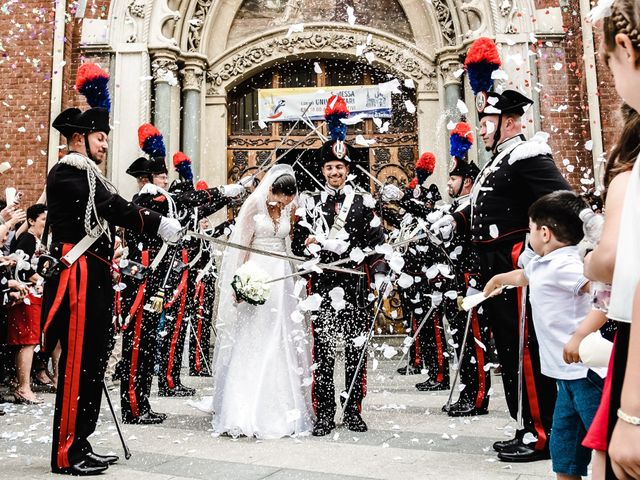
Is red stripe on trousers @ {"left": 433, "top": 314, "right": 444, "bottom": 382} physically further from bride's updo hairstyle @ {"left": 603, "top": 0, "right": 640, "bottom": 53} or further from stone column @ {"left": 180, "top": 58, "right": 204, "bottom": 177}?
bride's updo hairstyle @ {"left": 603, "top": 0, "right": 640, "bottom": 53}

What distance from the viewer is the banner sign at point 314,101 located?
417 inches

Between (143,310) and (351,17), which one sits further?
(351,17)

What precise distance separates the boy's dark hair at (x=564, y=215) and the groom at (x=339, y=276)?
6.92 feet

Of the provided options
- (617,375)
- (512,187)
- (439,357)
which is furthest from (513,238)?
(439,357)

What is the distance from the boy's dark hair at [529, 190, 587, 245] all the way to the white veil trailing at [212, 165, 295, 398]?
8.51ft

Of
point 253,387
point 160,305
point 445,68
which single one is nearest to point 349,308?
point 253,387

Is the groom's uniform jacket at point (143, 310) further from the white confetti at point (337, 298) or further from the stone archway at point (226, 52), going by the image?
the stone archway at point (226, 52)

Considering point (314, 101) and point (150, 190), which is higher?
point (314, 101)

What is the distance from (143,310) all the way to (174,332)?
55.3 inches

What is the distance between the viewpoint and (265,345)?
478cm

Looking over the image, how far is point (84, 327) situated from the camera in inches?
146

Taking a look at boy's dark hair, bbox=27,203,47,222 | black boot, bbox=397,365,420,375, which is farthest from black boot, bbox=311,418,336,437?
boy's dark hair, bbox=27,203,47,222

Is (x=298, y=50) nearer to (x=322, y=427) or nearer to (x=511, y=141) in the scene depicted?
(x=511, y=141)

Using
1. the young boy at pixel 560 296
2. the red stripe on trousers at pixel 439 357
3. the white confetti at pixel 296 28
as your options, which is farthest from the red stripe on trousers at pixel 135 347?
the white confetti at pixel 296 28
